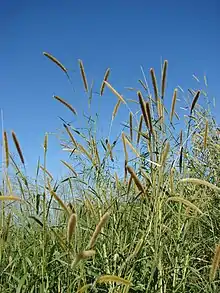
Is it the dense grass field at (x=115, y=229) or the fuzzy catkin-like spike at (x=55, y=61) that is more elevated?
the fuzzy catkin-like spike at (x=55, y=61)

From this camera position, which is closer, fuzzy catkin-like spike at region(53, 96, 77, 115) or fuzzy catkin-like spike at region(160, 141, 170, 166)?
fuzzy catkin-like spike at region(160, 141, 170, 166)

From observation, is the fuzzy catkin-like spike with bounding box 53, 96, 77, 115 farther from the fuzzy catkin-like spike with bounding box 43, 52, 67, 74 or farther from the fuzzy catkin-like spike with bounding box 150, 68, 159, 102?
the fuzzy catkin-like spike with bounding box 150, 68, 159, 102

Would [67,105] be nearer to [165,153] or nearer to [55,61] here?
[55,61]

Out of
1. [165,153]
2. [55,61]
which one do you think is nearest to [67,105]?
[55,61]

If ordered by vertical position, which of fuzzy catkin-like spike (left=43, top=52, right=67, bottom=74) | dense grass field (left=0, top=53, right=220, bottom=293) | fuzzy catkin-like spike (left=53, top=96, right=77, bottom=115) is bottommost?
dense grass field (left=0, top=53, right=220, bottom=293)

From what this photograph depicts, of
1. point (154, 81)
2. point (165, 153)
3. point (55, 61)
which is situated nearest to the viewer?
point (165, 153)

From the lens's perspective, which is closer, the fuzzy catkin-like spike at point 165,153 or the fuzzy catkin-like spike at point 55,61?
the fuzzy catkin-like spike at point 165,153

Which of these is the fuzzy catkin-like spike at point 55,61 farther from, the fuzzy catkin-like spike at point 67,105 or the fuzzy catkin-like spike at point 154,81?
the fuzzy catkin-like spike at point 154,81

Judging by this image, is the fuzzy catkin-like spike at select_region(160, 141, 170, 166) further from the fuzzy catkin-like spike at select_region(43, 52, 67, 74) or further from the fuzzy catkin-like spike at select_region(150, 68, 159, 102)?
the fuzzy catkin-like spike at select_region(43, 52, 67, 74)

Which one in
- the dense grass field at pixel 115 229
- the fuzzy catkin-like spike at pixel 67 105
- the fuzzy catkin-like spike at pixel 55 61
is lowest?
the dense grass field at pixel 115 229

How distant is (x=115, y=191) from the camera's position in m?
2.21

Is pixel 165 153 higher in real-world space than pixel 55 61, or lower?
lower

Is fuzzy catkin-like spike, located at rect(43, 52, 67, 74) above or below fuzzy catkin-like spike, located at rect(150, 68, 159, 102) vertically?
above

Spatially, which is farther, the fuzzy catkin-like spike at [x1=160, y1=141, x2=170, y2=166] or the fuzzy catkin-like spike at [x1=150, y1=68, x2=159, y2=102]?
the fuzzy catkin-like spike at [x1=150, y1=68, x2=159, y2=102]
